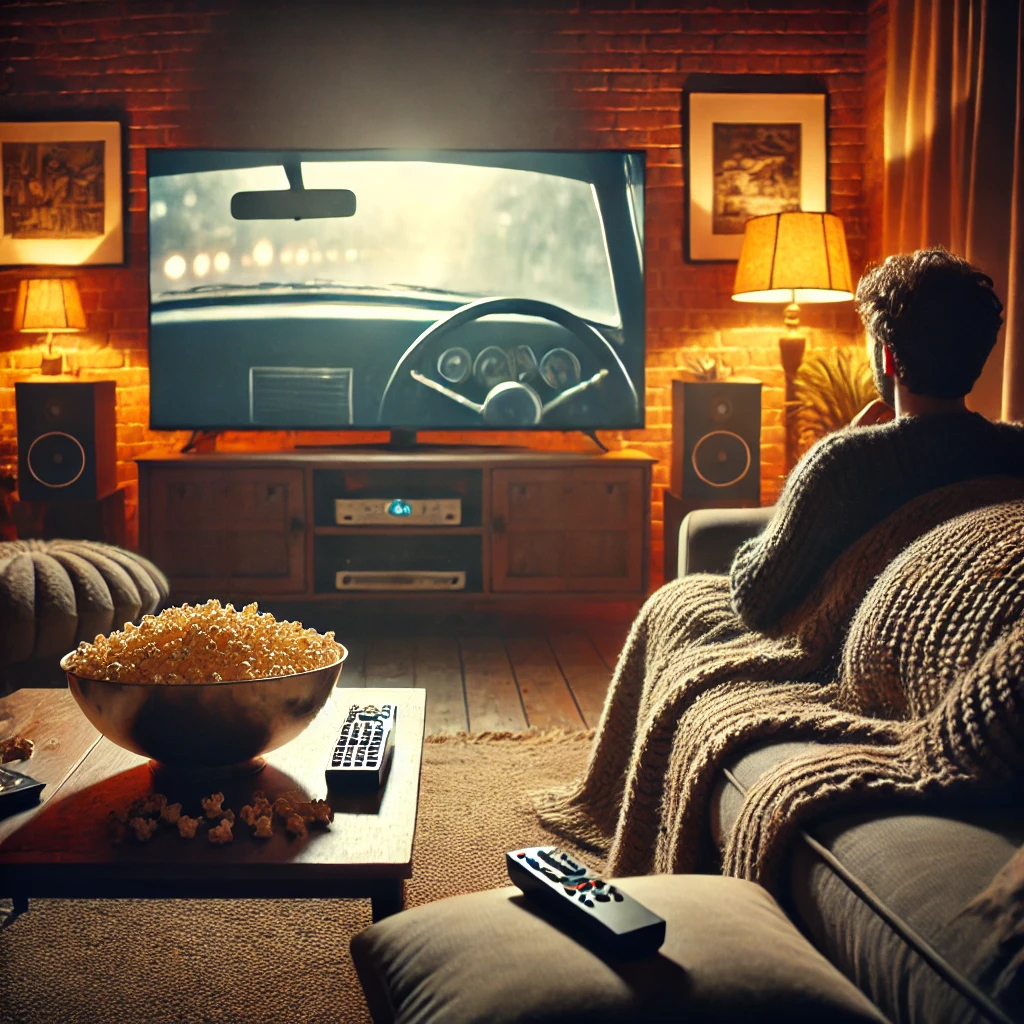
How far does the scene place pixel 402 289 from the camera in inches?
159

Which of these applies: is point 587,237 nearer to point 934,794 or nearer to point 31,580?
point 31,580

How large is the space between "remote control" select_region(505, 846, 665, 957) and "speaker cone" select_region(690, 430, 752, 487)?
294 centimetres

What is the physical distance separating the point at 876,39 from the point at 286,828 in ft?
13.1

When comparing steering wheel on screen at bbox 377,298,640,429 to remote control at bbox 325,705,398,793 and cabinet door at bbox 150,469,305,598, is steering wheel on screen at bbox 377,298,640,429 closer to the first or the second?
cabinet door at bbox 150,469,305,598

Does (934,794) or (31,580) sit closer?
(934,794)

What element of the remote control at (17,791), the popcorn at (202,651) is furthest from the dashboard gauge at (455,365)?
the remote control at (17,791)

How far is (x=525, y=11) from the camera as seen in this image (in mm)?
4141

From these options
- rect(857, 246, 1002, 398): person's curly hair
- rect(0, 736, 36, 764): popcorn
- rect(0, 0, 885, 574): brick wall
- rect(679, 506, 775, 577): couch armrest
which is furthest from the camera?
rect(0, 0, 885, 574): brick wall

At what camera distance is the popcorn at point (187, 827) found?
1.14 m

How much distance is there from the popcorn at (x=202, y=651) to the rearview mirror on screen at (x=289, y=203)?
115 inches

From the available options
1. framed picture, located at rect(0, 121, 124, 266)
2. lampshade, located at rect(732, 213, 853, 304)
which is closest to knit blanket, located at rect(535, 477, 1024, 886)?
lampshade, located at rect(732, 213, 853, 304)

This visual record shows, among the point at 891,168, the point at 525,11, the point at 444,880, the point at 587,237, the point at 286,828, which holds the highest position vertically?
the point at 525,11

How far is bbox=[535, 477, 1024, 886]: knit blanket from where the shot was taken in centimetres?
116

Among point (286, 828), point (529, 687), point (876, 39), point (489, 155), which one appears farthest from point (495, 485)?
point (286, 828)
